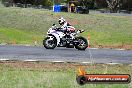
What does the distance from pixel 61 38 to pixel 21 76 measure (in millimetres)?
10323

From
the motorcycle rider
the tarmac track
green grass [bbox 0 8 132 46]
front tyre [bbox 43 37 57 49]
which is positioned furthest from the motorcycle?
green grass [bbox 0 8 132 46]

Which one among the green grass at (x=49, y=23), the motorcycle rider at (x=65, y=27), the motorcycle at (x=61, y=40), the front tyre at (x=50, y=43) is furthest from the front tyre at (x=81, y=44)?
the green grass at (x=49, y=23)

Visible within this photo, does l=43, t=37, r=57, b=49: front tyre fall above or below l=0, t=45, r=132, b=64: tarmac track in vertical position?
above

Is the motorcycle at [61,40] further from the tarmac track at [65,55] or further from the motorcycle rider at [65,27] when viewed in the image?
the tarmac track at [65,55]

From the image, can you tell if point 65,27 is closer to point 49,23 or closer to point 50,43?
point 50,43

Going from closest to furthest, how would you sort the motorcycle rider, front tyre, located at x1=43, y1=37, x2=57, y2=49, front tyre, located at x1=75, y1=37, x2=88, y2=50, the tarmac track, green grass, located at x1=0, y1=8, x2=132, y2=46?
1. the tarmac track
2. the motorcycle rider
3. front tyre, located at x1=43, y1=37, x2=57, y2=49
4. front tyre, located at x1=75, y1=37, x2=88, y2=50
5. green grass, located at x1=0, y1=8, x2=132, y2=46

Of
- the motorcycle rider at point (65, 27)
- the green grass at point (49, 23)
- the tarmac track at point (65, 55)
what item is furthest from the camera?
the green grass at point (49, 23)

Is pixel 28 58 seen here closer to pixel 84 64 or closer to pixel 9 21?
pixel 84 64

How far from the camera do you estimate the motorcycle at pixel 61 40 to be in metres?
22.5

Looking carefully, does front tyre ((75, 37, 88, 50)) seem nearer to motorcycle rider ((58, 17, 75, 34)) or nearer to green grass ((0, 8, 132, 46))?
motorcycle rider ((58, 17, 75, 34))

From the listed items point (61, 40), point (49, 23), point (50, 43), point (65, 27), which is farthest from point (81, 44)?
point (49, 23)

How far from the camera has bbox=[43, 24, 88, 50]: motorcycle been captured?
2245 centimetres

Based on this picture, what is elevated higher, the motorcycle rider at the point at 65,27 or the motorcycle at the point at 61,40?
the motorcycle rider at the point at 65,27

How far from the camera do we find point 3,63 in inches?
659
